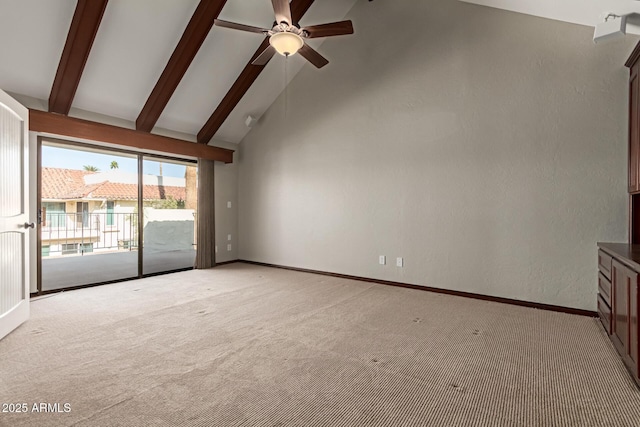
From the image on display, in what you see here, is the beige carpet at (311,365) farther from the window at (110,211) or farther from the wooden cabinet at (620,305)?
the window at (110,211)

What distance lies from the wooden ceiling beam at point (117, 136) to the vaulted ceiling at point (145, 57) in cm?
17

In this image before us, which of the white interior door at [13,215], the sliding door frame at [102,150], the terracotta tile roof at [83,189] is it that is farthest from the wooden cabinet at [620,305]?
the terracotta tile roof at [83,189]

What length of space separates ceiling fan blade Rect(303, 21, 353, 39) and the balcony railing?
4319mm

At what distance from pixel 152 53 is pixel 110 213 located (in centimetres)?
285

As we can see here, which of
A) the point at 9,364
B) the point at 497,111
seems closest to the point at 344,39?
the point at 497,111

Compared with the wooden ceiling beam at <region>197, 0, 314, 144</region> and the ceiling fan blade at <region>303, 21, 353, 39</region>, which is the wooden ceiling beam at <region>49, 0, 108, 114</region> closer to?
the wooden ceiling beam at <region>197, 0, 314, 144</region>

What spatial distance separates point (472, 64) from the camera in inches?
165

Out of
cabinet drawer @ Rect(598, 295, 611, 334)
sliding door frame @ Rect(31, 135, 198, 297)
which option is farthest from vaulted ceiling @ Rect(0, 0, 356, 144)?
cabinet drawer @ Rect(598, 295, 611, 334)

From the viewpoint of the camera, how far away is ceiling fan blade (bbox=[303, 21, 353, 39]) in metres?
3.21

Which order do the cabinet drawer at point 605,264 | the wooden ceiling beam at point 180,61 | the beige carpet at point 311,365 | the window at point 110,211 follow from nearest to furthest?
the beige carpet at point 311,365 < the cabinet drawer at point 605,264 < the wooden ceiling beam at point 180,61 < the window at point 110,211

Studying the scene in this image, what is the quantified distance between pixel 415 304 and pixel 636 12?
3.29 meters

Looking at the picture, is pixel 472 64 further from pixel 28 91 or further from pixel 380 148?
pixel 28 91

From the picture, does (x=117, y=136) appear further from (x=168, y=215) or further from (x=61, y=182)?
(x=168, y=215)

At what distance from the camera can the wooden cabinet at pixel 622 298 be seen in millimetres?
2125
